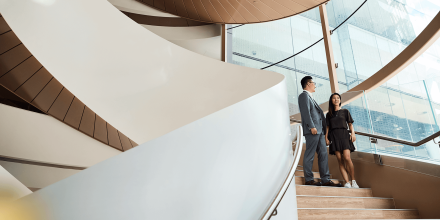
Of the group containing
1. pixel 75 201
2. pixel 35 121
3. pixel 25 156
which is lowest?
pixel 75 201

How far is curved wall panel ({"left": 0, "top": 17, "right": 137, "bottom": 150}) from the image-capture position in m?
3.41

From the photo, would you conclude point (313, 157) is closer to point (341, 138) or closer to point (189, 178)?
point (341, 138)

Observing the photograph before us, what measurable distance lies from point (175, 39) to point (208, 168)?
597cm

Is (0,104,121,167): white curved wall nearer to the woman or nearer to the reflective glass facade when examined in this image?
the woman

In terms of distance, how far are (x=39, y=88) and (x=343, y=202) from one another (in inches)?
151

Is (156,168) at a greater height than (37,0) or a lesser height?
lesser

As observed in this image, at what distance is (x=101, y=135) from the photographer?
403cm

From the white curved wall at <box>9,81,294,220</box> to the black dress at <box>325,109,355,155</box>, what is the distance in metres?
1.88

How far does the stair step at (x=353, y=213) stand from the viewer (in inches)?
105

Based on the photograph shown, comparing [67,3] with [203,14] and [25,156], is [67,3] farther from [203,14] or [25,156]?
[203,14]

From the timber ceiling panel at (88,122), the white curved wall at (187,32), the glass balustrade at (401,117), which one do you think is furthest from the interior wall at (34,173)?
the white curved wall at (187,32)

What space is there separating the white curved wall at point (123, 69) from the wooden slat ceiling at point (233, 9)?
1.62 metres

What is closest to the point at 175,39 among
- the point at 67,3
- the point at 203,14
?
the point at 203,14

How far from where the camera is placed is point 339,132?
3674 mm
